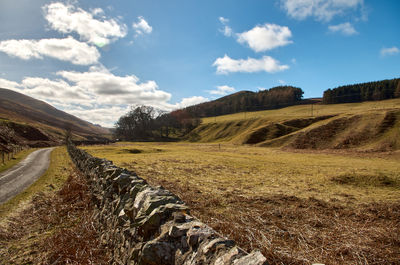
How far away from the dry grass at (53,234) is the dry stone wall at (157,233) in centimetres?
51

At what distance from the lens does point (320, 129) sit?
158 ft

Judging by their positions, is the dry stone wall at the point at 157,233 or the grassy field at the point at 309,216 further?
the grassy field at the point at 309,216

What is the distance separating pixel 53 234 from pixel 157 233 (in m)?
4.02

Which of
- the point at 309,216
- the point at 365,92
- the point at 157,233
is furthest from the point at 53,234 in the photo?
the point at 365,92

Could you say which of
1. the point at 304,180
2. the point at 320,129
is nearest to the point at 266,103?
the point at 320,129

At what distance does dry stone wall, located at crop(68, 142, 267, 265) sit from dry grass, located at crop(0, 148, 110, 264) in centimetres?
51

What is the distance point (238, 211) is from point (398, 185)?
12.2 metres

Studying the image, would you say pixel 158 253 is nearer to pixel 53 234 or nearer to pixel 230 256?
pixel 230 256

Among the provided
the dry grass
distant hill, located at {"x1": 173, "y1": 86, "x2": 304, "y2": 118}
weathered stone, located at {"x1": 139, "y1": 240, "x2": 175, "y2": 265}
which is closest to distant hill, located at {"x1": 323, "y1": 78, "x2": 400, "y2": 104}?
distant hill, located at {"x1": 173, "y1": 86, "x2": 304, "y2": 118}

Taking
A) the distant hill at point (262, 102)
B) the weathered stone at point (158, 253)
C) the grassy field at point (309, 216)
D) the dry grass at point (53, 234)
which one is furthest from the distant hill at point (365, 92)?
the weathered stone at point (158, 253)

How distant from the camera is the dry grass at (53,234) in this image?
4.39m

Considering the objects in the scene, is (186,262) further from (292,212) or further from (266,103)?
(266,103)

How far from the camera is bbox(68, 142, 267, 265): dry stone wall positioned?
2246 millimetres

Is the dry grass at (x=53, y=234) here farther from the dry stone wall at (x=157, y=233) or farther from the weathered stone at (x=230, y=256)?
the weathered stone at (x=230, y=256)
